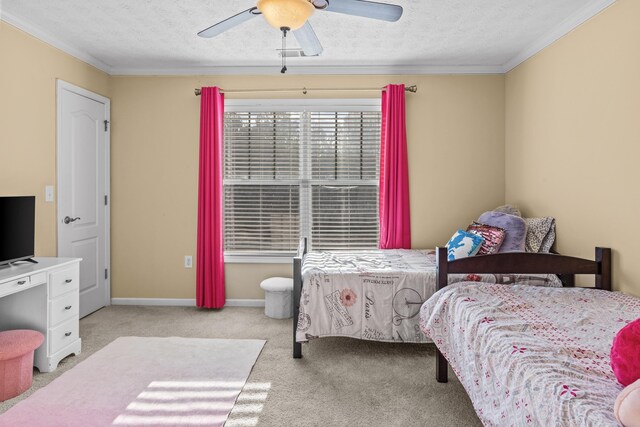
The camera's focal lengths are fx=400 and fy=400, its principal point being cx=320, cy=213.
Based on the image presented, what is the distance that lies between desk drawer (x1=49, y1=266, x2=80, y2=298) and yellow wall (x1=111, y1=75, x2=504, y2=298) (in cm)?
130

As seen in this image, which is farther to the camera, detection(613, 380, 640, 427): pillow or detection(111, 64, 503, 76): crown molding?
detection(111, 64, 503, 76): crown molding

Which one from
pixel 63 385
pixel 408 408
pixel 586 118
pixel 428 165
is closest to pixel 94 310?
pixel 63 385

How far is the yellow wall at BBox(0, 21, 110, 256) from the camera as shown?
114 inches

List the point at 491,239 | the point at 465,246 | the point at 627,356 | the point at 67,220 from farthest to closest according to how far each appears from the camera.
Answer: the point at 67,220, the point at 491,239, the point at 465,246, the point at 627,356

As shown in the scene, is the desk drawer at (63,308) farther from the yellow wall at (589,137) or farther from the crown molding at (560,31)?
the crown molding at (560,31)

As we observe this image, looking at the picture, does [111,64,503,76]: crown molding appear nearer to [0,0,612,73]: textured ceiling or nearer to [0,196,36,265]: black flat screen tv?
[0,0,612,73]: textured ceiling

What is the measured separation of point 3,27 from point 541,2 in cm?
377

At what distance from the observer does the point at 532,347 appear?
5.02ft

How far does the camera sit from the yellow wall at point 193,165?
4090 mm

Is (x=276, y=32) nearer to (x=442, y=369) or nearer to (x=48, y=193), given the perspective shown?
(x=48, y=193)

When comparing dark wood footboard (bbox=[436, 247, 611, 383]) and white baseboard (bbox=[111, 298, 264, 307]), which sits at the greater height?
dark wood footboard (bbox=[436, 247, 611, 383])

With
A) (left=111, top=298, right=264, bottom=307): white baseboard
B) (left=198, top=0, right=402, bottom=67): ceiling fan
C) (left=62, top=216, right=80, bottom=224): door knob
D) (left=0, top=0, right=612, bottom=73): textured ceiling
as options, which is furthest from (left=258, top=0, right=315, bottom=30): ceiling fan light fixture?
(left=111, top=298, right=264, bottom=307): white baseboard

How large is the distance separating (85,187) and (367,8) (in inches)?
123

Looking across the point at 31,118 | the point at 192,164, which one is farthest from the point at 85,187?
the point at 192,164
